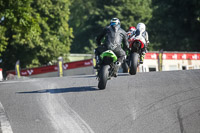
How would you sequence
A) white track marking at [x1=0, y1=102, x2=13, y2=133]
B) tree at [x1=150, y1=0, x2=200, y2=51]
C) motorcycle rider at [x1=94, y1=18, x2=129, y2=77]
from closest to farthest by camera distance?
1. white track marking at [x1=0, y1=102, x2=13, y2=133]
2. motorcycle rider at [x1=94, y1=18, x2=129, y2=77]
3. tree at [x1=150, y1=0, x2=200, y2=51]

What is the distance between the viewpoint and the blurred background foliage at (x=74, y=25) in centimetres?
2508

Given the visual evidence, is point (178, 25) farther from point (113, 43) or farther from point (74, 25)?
point (113, 43)

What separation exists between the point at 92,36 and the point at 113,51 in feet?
181

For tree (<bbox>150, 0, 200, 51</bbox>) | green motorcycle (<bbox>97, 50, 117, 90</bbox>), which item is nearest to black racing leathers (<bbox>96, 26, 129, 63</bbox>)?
green motorcycle (<bbox>97, 50, 117, 90</bbox>)

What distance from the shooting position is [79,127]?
6.62m

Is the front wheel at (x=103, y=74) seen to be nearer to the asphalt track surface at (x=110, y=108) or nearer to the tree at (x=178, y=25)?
the asphalt track surface at (x=110, y=108)

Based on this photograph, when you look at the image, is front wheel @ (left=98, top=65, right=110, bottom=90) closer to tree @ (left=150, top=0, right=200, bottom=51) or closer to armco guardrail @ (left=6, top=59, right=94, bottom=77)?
armco guardrail @ (left=6, top=59, right=94, bottom=77)

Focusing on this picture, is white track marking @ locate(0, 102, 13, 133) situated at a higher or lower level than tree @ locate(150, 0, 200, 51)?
lower

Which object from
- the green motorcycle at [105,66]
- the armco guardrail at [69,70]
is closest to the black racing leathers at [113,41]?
the green motorcycle at [105,66]

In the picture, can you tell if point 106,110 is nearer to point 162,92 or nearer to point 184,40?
point 162,92

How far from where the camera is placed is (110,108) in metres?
7.84

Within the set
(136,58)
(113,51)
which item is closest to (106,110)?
(113,51)

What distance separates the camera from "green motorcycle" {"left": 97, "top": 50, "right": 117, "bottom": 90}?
32.7 ft

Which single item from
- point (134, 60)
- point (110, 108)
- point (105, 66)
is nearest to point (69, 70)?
point (134, 60)
